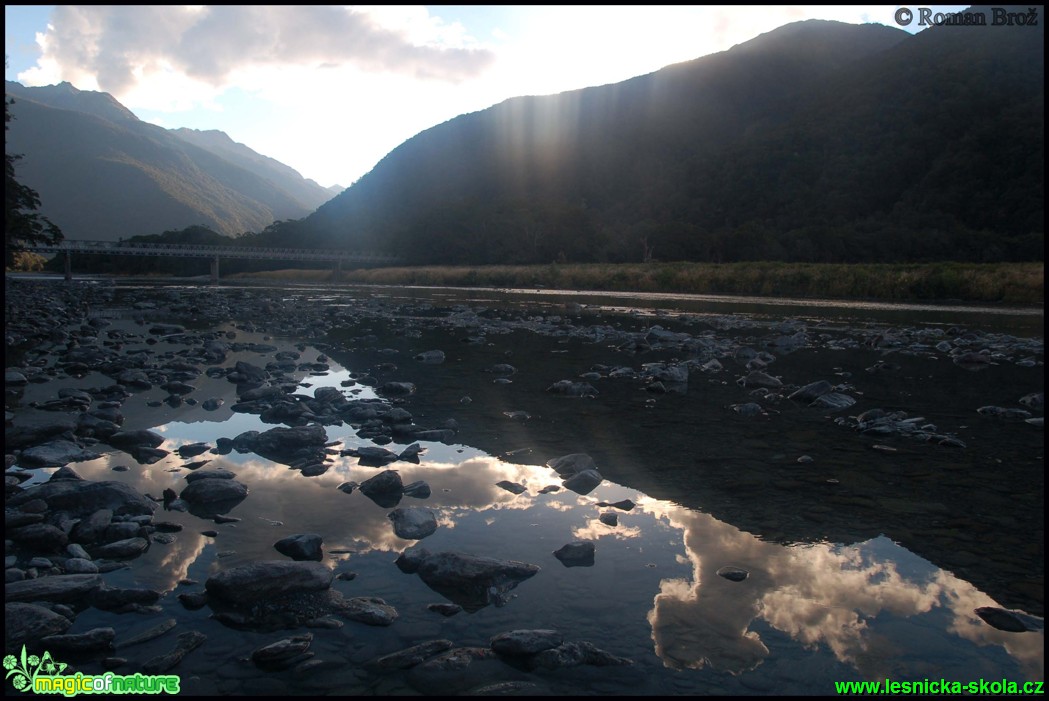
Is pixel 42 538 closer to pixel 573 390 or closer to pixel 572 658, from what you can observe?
pixel 572 658

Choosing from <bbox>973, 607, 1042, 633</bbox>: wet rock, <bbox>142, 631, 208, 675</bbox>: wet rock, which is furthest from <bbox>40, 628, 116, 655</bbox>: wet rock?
<bbox>973, 607, 1042, 633</bbox>: wet rock

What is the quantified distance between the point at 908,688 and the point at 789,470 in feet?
13.1

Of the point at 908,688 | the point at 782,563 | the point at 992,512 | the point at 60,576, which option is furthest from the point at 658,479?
the point at 60,576

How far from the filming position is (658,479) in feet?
23.5

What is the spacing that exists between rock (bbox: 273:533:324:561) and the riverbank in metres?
45.5

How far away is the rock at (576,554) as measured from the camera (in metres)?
5.02

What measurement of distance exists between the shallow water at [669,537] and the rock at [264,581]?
237mm

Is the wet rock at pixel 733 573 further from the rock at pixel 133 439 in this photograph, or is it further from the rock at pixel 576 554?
the rock at pixel 133 439

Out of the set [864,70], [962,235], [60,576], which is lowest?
[60,576]

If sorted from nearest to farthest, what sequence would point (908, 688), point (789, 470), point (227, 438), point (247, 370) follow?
point (908, 688) → point (789, 470) → point (227, 438) → point (247, 370)

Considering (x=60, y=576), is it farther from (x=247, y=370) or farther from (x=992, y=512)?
(x=247, y=370)

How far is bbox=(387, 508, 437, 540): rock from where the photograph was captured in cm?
549

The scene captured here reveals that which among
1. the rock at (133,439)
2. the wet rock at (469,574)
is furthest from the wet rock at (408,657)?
the rock at (133,439)

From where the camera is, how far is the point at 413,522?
5.61 meters
